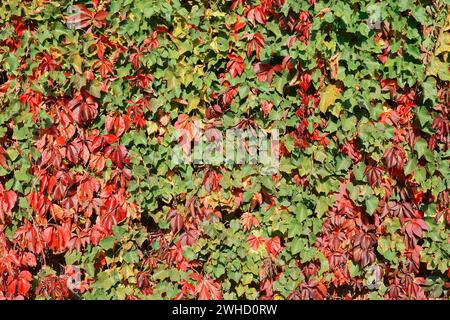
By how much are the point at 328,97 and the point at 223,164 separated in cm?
62

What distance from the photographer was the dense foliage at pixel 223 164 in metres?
2.43

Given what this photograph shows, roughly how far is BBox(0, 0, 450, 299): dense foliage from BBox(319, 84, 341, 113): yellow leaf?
0.01m

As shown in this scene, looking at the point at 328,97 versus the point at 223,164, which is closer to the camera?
the point at 328,97

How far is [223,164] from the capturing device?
2570 mm

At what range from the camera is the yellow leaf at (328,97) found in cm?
246

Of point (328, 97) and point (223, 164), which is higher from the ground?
point (328, 97)

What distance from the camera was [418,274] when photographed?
9.07 feet

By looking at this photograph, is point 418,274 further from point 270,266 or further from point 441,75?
point 441,75

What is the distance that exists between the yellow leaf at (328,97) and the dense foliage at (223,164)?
0.01m

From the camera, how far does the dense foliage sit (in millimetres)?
2426

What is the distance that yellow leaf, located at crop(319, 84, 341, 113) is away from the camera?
2459mm

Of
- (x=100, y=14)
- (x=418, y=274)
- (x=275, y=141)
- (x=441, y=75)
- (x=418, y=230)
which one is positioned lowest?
(x=418, y=274)

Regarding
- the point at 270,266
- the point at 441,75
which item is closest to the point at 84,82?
the point at 270,266

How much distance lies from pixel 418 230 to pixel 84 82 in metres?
1.83
